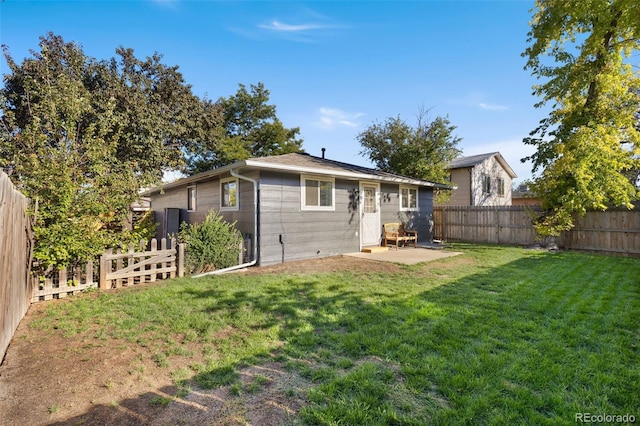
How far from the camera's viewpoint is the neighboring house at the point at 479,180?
68.2 feet

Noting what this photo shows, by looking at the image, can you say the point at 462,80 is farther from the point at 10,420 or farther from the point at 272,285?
the point at 10,420

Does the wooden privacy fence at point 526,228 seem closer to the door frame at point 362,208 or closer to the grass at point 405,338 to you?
the door frame at point 362,208

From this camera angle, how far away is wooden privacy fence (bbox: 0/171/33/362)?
2.84m

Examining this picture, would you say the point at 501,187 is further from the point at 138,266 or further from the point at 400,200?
the point at 138,266

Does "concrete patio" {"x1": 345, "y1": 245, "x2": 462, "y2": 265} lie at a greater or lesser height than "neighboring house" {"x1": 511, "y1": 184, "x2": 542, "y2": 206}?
lesser

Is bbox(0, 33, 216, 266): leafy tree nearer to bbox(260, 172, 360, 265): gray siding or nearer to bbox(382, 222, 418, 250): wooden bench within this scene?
bbox(260, 172, 360, 265): gray siding

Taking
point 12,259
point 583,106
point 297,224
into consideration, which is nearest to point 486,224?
point 583,106

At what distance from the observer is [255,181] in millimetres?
7957

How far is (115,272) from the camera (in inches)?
220

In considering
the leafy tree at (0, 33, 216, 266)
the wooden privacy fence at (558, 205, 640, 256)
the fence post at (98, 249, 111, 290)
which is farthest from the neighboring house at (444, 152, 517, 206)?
the fence post at (98, 249, 111, 290)

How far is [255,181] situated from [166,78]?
1527 cm

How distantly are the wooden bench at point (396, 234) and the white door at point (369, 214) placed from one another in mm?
288

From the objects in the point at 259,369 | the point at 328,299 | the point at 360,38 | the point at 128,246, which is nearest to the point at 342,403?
the point at 259,369

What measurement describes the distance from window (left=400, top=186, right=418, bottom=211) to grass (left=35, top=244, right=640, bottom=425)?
6.23 m
